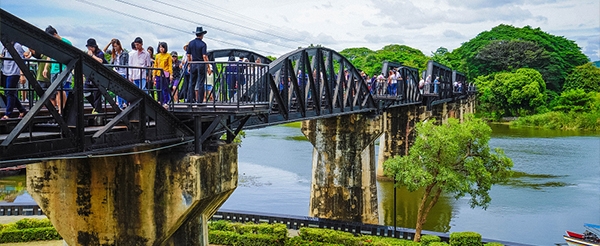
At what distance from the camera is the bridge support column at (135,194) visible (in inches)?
438

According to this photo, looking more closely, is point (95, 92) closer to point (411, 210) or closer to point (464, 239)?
point (464, 239)

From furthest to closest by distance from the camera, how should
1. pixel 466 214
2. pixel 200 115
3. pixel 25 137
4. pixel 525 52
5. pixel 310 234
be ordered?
pixel 525 52
pixel 466 214
pixel 310 234
pixel 200 115
pixel 25 137

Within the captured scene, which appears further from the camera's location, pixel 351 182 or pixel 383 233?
pixel 351 182

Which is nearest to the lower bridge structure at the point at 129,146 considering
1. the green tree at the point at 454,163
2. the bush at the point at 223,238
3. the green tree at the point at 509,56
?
the bush at the point at 223,238

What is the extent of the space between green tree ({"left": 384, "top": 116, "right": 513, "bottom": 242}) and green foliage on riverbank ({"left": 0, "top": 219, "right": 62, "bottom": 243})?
11998mm

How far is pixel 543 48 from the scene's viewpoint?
9088 cm

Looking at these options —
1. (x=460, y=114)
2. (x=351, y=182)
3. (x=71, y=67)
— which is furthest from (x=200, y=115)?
(x=460, y=114)

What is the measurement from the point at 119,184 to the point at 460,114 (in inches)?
2318

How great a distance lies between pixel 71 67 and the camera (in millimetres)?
8000

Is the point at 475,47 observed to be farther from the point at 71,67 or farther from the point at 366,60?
the point at 71,67

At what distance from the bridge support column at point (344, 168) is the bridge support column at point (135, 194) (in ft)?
47.5

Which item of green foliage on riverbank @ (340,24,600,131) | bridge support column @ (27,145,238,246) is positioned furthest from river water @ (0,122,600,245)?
green foliage on riverbank @ (340,24,600,131)

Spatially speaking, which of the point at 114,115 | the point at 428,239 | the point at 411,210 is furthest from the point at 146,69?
the point at 411,210

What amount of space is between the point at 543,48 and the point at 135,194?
89.2 meters
